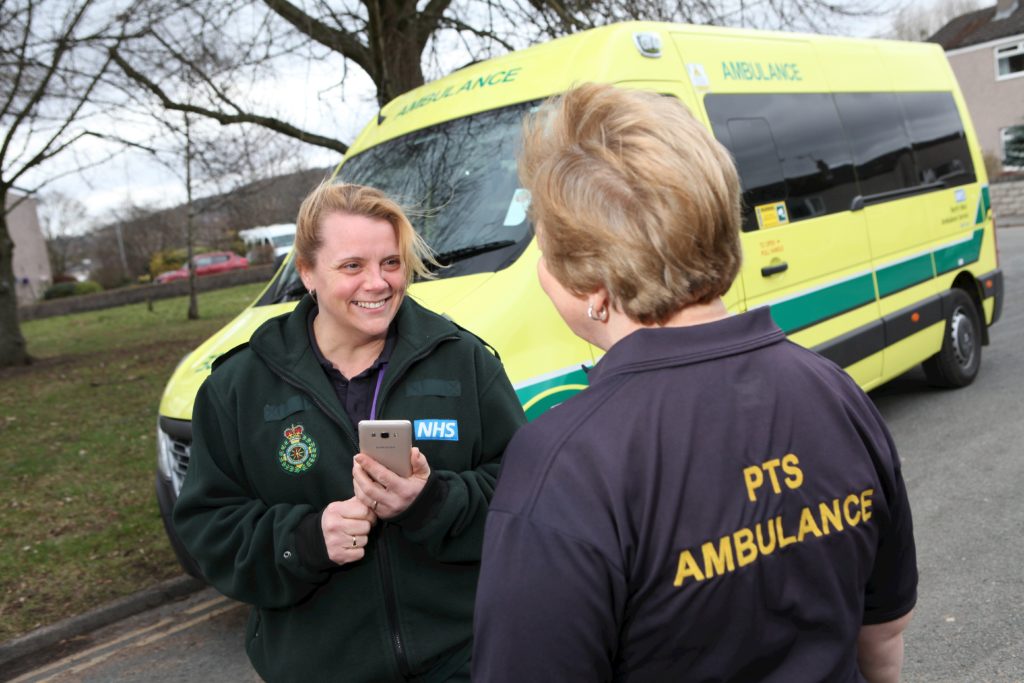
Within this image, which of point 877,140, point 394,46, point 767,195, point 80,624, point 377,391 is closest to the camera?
point 377,391

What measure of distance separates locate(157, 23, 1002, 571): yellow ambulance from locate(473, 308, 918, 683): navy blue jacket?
2.55m

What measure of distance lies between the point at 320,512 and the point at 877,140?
5820 millimetres

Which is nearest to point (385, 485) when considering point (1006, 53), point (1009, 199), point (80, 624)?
point (80, 624)

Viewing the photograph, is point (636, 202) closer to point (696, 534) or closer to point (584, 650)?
point (696, 534)

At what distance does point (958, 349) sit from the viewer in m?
7.63

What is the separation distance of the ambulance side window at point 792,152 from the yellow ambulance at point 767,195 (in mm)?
13

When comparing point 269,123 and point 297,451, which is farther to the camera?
point 269,123

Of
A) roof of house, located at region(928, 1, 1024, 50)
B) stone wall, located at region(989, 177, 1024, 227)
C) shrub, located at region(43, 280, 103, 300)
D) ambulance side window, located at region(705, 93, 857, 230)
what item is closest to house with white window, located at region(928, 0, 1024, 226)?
roof of house, located at region(928, 1, 1024, 50)

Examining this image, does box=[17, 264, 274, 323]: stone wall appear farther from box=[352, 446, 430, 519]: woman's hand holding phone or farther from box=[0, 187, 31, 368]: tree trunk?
box=[352, 446, 430, 519]: woman's hand holding phone

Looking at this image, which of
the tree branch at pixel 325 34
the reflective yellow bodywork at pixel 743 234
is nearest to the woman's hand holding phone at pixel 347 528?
the reflective yellow bodywork at pixel 743 234

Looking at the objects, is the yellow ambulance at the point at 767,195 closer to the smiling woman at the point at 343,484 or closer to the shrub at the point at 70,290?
the smiling woman at the point at 343,484

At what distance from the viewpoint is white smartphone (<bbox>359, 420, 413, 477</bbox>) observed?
1.75 m

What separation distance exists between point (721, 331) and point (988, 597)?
355cm

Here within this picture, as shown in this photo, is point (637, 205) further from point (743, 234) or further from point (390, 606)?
point (743, 234)
